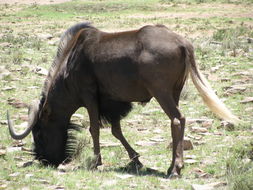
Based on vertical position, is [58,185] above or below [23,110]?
above

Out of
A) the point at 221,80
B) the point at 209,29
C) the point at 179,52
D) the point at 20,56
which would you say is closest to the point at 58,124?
the point at 179,52

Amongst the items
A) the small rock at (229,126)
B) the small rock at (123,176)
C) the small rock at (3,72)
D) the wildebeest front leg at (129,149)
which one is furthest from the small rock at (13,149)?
the small rock at (3,72)

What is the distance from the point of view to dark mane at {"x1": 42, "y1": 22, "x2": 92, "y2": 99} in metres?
7.54

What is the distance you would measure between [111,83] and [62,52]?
1.12m

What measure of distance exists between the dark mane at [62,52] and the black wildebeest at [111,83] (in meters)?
0.02

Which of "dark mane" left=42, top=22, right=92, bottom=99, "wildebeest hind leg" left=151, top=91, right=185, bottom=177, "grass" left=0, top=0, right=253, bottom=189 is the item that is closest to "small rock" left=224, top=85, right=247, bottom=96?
"grass" left=0, top=0, right=253, bottom=189

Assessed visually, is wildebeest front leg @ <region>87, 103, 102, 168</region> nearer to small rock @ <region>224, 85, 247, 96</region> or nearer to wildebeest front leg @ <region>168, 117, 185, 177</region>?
wildebeest front leg @ <region>168, 117, 185, 177</region>

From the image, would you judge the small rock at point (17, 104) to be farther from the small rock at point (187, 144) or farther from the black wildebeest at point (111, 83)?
the small rock at point (187, 144)

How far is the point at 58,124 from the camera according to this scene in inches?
293

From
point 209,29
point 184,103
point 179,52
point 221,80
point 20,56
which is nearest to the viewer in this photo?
point 179,52

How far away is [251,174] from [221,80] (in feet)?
23.7

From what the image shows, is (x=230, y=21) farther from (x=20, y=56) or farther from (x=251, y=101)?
(x=251, y=101)

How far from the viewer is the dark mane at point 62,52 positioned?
7540 mm

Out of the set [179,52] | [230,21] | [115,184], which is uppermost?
[179,52]
